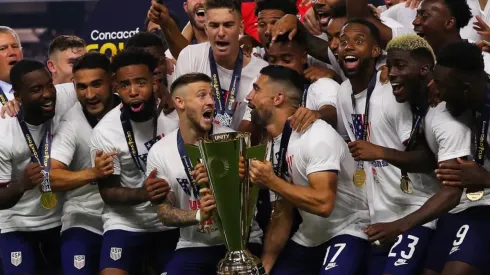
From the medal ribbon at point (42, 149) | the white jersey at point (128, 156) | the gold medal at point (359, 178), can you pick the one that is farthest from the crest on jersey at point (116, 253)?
the gold medal at point (359, 178)

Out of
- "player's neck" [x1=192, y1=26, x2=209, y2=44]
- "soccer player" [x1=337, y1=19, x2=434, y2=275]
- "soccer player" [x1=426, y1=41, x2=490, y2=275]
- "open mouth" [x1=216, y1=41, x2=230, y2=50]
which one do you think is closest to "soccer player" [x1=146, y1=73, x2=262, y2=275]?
"open mouth" [x1=216, y1=41, x2=230, y2=50]

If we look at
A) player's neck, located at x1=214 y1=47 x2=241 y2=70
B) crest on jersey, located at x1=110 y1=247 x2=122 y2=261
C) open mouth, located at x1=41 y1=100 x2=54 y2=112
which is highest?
player's neck, located at x1=214 y1=47 x2=241 y2=70

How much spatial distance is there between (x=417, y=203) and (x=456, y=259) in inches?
18.1

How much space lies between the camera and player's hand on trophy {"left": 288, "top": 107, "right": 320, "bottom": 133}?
7.90 m

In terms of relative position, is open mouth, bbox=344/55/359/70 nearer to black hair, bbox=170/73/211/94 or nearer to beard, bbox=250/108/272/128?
beard, bbox=250/108/272/128

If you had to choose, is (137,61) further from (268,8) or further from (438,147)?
(438,147)

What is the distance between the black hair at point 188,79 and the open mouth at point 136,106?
25 cm

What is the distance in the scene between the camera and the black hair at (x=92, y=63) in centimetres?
890

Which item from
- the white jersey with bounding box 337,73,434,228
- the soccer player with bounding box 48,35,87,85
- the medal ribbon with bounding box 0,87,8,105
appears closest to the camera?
the white jersey with bounding box 337,73,434,228

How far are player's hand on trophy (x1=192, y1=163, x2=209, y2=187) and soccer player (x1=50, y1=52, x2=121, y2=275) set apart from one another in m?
1.43

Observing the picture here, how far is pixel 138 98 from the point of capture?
28.0ft

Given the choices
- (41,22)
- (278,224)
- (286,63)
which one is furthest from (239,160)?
(41,22)

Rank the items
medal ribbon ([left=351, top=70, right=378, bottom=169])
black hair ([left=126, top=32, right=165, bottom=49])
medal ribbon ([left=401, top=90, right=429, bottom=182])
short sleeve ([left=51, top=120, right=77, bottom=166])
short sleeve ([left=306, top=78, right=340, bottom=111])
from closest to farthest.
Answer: medal ribbon ([left=401, top=90, right=429, bottom=182]) < medal ribbon ([left=351, top=70, right=378, bottom=169]) < short sleeve ([left=306, top=78, right=340, bottom=111]) < short sleeve ([left=51, top=120, right=77, bottom=166]) < black hair ([left=126, top=32, right=165, bottom=49])

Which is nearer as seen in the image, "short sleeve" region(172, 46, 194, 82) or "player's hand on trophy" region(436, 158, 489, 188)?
"player's hand on trophy" region(436, 158, 489, 188)
